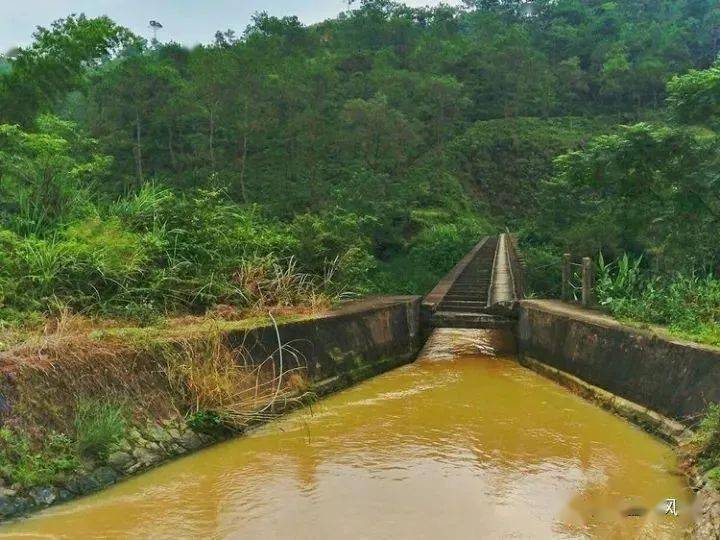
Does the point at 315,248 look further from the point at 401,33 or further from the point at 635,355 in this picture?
the point at 401,33

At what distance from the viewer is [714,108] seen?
1104cm

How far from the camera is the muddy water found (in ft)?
15.8

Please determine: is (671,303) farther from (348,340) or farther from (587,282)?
(348,340)

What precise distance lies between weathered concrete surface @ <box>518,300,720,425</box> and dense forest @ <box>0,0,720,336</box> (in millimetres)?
658

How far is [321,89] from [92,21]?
624 inches

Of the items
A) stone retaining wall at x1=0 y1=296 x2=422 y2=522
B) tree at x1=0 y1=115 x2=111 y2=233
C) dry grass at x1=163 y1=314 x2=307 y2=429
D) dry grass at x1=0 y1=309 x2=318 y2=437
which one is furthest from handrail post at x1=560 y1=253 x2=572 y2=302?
tree at x1=0 y1=115 x2=111 y2=233

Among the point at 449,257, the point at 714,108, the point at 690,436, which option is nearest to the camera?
the point at 690,436

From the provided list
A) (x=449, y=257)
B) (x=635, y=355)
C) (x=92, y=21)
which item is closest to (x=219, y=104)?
(x=449, y=257)

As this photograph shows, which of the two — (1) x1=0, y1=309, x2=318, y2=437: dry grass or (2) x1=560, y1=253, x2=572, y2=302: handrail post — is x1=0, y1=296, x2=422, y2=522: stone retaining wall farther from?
(2) x1=560, y1=253, x2=572, y2=302: handrail post

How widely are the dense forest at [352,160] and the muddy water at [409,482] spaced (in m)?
2.39

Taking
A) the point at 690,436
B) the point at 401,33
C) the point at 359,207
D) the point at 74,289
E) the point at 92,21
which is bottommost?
the point at 690,436

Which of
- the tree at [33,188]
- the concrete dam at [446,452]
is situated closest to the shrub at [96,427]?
the concrete dam at [446,452]

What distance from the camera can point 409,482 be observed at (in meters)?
5.74

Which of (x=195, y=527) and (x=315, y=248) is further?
(x=315, y=248)
